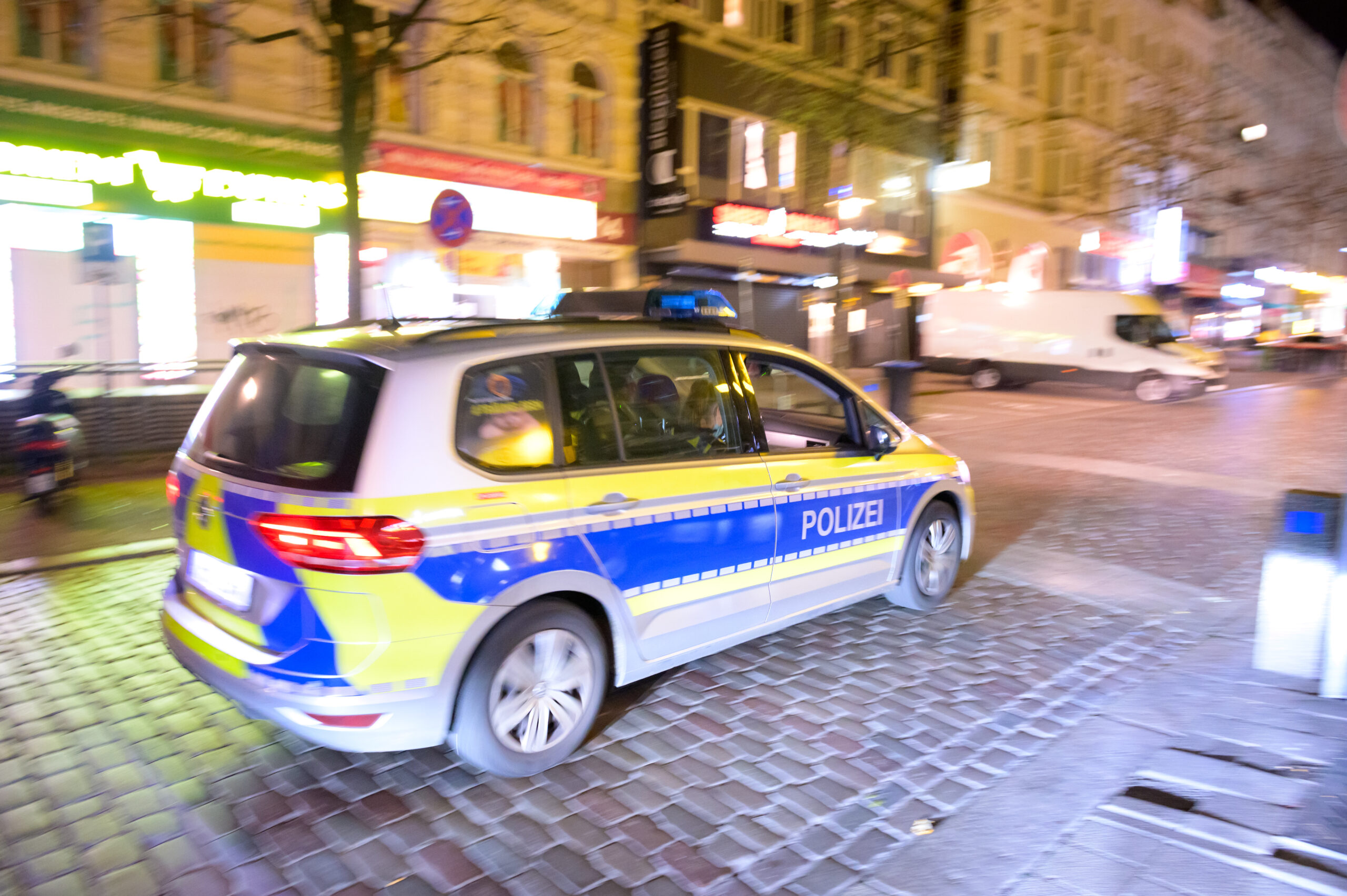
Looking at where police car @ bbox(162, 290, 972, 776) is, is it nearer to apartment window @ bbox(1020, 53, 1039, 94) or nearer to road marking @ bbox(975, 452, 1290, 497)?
road marking @ bbox(975, 452, 1290, 497)

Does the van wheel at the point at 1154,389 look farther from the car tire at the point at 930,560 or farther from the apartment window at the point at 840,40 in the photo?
the car tire at the point at 930,560

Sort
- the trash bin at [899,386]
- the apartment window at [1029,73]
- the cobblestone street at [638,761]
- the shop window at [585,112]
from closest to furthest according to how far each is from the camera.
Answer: the cobblestone street at [638,761] < the trash bin at [899,386] < the shop window at [585,112] < the apartment window at [1029,73]

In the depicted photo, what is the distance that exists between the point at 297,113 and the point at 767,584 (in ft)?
45.6

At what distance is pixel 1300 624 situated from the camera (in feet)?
15.9

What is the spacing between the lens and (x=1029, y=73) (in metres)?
34.2

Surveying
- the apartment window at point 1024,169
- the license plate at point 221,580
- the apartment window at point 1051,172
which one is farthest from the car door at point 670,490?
the apartment window at point 1051,172

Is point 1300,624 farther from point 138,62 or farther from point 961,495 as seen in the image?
point 138,62

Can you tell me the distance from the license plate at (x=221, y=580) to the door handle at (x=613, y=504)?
4.28 feet

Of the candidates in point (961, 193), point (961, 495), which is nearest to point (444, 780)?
point (961, 495)

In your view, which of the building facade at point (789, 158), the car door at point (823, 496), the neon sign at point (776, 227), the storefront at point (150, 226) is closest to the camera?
the car door at point (823, 496)

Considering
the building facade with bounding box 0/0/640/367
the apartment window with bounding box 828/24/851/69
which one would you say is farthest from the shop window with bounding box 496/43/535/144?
the apartment window with bounding box 828/24/851/69

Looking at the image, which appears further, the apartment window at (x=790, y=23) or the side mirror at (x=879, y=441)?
the apartment window at (x=790, y=23)

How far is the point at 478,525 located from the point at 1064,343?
22.6 metres

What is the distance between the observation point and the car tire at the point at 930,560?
5758mm
